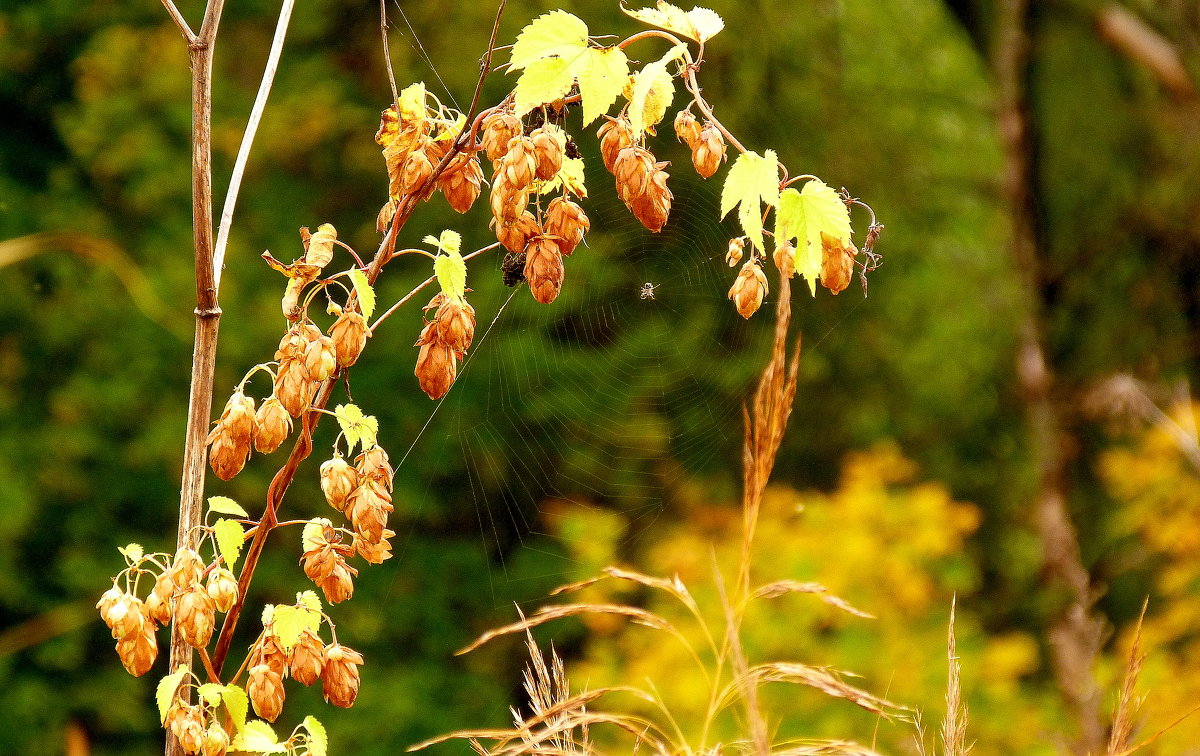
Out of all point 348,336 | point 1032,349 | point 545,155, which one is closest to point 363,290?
point 348,336

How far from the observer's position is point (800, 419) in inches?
161

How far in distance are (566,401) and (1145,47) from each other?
3519 millimetres

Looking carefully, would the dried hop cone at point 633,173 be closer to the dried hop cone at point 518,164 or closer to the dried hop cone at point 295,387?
the dried hop cone at point 518,164

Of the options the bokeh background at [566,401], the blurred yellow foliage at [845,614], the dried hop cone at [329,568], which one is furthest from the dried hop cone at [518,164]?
the blurred yellow foliage at [845,614]

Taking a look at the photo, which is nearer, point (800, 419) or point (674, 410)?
point (674, 410)

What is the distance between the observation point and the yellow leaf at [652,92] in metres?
0.53

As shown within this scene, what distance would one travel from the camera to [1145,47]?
15.6 ft

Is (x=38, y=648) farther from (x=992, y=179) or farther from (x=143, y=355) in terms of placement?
(x=992, y=179)

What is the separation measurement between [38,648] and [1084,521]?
193 inches

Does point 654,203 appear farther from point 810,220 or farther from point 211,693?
point 211,693

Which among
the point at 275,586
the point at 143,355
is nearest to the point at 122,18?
the point at 143,355

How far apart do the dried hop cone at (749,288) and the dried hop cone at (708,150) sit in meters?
0.06

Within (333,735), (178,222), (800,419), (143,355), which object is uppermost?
(178,222)

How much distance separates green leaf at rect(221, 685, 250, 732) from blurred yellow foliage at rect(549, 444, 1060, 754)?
2.53m
